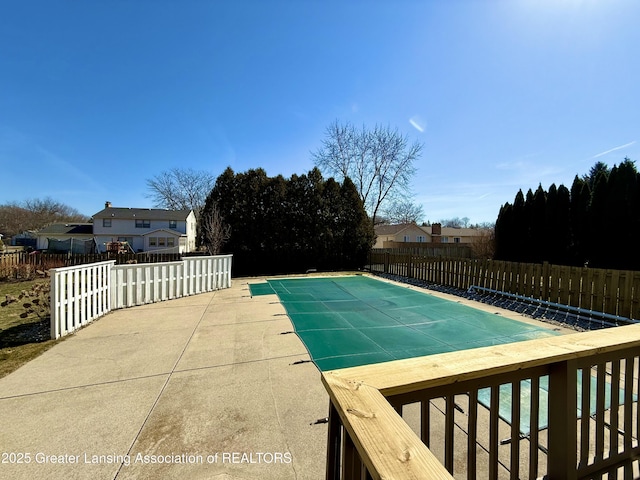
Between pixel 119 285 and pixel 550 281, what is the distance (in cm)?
1017

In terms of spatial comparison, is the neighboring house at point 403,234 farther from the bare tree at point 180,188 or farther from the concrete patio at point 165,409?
the concrete patio at point 165,409

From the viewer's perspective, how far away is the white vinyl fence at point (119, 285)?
4.38 metres

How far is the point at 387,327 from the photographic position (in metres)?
4.98

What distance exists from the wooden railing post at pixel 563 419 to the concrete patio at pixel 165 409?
4.51 feet

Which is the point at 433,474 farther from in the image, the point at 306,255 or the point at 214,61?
the point at 306,255

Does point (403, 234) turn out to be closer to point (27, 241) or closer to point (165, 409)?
point (165, 409)

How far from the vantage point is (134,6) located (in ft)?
21.5

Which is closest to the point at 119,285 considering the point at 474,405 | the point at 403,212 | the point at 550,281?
the point at 474,405

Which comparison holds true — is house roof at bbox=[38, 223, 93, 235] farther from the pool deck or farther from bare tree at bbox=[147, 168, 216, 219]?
the pool deck

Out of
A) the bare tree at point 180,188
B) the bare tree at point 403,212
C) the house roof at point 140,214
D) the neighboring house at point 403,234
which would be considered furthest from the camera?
the neighboring house at point 403,234

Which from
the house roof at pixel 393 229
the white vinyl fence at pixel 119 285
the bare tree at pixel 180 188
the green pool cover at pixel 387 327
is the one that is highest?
the bare tree at pixel 180 188

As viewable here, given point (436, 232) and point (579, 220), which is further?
point (436, 232)

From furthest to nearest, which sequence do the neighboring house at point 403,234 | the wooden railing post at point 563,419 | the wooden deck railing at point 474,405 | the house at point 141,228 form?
the neighboring house at point 403,234 → the house at point 141,228 → the wooden railing post at point 563,419 → the wooden deck railing at point 474,405

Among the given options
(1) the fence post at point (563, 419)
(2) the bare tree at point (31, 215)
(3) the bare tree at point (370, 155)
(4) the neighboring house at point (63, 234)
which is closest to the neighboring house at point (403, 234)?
(3) the bare tree at point (370, 155)
